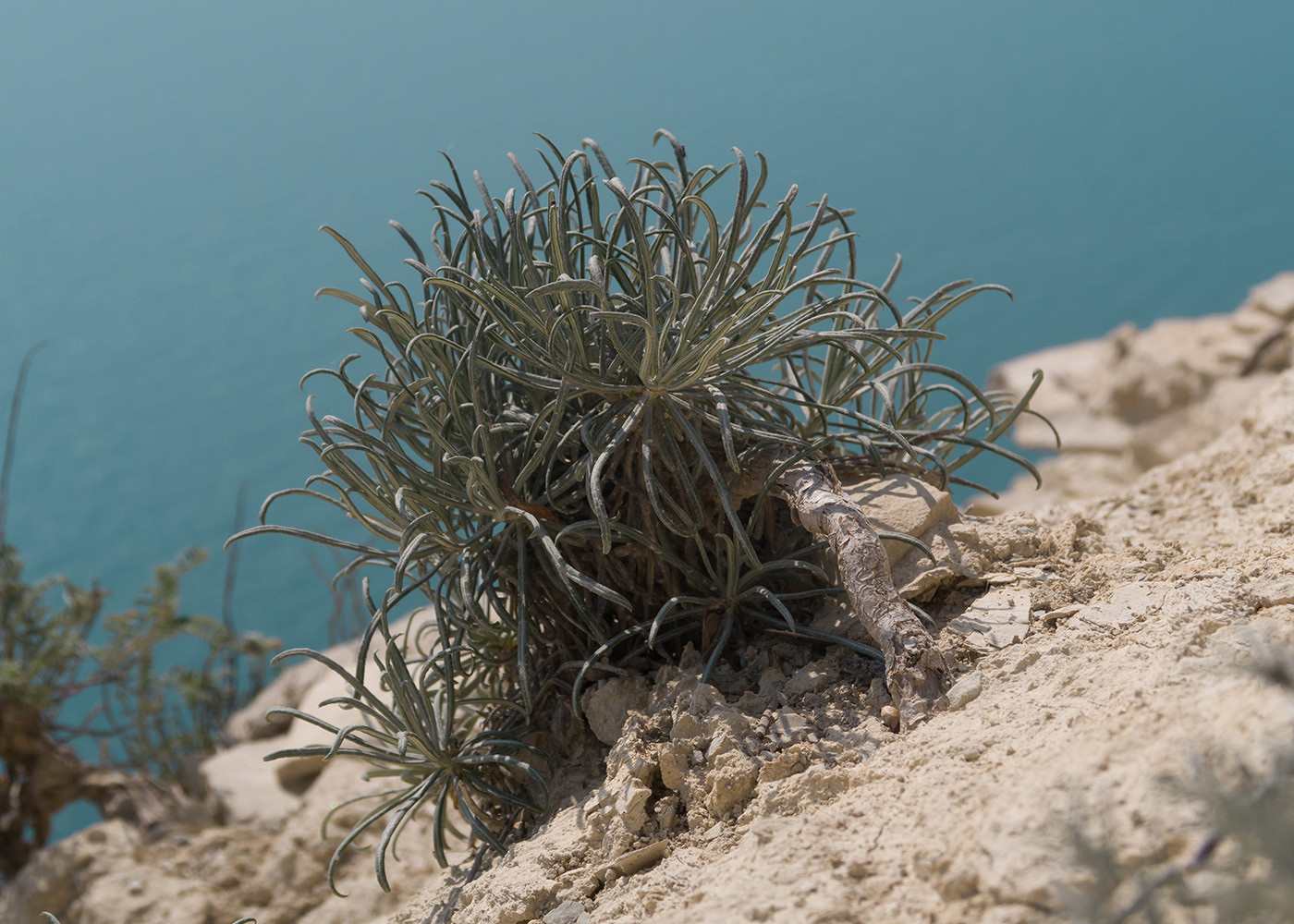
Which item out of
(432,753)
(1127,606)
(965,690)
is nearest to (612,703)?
(432,753)

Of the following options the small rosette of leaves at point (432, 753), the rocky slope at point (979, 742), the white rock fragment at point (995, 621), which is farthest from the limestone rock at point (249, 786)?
the white rock fragment at point (995, 621)

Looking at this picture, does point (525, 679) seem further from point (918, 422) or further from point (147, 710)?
point (147, 710)

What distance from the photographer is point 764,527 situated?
4.72 ft

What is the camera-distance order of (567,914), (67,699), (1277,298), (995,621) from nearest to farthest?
(567,914) < (995,621) < (67,699) < (1277,298)

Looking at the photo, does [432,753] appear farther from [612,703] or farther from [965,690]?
[965,690]

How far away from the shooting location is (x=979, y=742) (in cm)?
95

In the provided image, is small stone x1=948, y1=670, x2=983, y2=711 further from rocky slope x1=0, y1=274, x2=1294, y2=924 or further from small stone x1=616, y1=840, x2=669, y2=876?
small stone x1=616, y1=840, x2=669, y2=876

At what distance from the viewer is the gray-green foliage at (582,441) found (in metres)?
1.23

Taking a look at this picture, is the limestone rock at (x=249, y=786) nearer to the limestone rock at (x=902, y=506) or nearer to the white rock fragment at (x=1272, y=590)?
the limestone rock at (x=902, y=506)

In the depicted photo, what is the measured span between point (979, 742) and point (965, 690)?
0.13 metres

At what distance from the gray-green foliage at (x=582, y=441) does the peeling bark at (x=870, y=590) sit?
43mm

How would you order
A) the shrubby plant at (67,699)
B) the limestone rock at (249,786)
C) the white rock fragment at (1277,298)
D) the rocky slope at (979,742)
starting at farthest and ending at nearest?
the white rock fragment at (1277,298) → the shrubby plant at (67,699) → the limestone rock at (249,786) → the rocky slope at (979,742)

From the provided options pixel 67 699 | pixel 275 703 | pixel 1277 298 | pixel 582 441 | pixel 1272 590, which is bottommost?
pixel 1272 590

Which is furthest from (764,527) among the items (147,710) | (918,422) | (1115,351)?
(1115,351)
